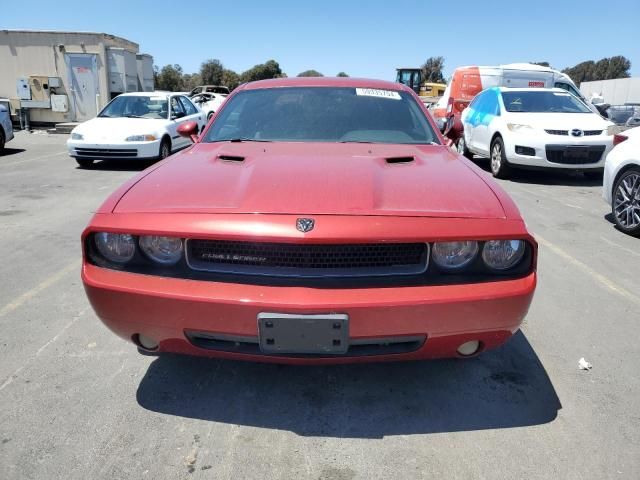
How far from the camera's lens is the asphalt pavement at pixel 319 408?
198 cm

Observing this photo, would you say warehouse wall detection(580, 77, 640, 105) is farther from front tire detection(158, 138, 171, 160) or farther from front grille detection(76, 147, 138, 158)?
front grille detection(76, 147, 138, 158)

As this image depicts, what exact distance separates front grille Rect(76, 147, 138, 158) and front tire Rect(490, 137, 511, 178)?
22.0 feet

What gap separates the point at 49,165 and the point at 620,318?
10.6 meters

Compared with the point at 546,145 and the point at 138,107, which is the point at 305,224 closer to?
the point at 546,145

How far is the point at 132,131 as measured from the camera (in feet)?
31.2

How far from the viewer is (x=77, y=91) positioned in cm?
1953

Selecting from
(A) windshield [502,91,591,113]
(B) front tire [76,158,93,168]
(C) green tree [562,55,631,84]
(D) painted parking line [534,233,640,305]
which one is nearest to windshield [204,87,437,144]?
(D) painted parking line [534,233,640,305]

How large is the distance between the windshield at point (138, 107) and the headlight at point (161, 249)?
30.3 feet

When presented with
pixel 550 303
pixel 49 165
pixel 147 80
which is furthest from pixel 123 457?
pixel 147 80

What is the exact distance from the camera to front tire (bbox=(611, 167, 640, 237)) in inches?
206

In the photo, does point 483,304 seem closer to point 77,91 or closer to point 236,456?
point 236,456

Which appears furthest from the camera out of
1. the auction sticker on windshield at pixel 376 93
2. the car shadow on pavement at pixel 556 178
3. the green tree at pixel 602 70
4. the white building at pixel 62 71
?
the green tree at pixel 602 70

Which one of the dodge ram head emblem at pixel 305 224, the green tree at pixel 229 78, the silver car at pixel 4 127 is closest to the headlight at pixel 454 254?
the dodge ram head emblem at pixel 305 224

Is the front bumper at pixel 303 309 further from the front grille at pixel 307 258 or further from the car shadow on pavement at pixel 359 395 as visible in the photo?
the car shadow on pavement at pixel 359 395
